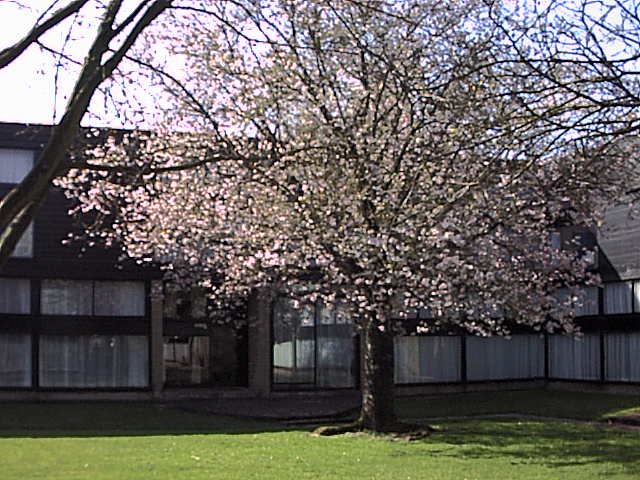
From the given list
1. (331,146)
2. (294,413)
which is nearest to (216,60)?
(331,146)

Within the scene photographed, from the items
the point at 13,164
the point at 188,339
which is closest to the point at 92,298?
the point at 188,339

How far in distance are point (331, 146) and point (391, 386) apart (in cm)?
571

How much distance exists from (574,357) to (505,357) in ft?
7.21

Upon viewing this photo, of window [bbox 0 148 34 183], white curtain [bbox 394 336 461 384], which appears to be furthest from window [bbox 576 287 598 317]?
window [bbox 0 148 34 183]

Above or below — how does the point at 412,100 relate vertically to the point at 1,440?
above

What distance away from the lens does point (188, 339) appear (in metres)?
30.4

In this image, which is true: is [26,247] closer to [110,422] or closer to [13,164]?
[13,164]

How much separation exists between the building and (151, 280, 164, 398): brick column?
1.5 inches

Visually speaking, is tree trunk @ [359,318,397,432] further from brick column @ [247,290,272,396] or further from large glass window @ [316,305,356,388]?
large glass window @ [316,305,356,388]

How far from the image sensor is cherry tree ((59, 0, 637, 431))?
1567 cm

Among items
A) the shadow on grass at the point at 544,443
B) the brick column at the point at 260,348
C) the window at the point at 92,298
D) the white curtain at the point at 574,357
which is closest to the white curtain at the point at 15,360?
the window at the point at 92,298

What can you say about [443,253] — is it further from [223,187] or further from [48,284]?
[48,284]

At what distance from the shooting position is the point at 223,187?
18859 millimetres

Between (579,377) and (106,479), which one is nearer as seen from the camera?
(106,479)
